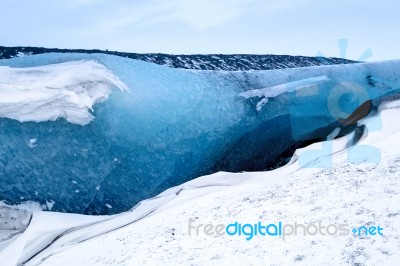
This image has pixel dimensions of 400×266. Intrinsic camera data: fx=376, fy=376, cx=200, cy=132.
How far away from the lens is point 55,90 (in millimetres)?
4109

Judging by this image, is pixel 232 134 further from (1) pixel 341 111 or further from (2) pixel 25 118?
(2) pixel 25 118

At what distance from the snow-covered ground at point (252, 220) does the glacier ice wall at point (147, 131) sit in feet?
1.26

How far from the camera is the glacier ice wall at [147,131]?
3.85 m

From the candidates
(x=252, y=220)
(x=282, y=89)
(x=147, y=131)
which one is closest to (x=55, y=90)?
(x=147, y=131)

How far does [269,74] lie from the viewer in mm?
5535

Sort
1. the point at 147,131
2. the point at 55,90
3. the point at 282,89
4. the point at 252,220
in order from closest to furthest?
the point at 252,220 < the point at 55,90 < the point at 147,131 < the point at 282,89

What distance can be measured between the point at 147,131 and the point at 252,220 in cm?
210

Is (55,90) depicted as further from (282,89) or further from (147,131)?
(282,89)

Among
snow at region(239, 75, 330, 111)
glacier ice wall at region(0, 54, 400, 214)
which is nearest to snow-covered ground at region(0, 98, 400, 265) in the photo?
glacier ice wall at region(0, 54, 400, 214)

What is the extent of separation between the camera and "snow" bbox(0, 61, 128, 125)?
12.9 ft

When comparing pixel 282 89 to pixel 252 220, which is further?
pixel 282 89

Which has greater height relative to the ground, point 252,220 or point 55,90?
point 55,90

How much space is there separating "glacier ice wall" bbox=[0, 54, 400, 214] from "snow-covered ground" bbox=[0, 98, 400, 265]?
15.1 inches

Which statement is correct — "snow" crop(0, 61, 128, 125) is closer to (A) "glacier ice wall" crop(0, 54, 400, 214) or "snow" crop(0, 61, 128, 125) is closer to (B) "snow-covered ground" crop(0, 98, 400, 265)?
(A) "glacier ice wall" crop(0, 54, 400, 214)
